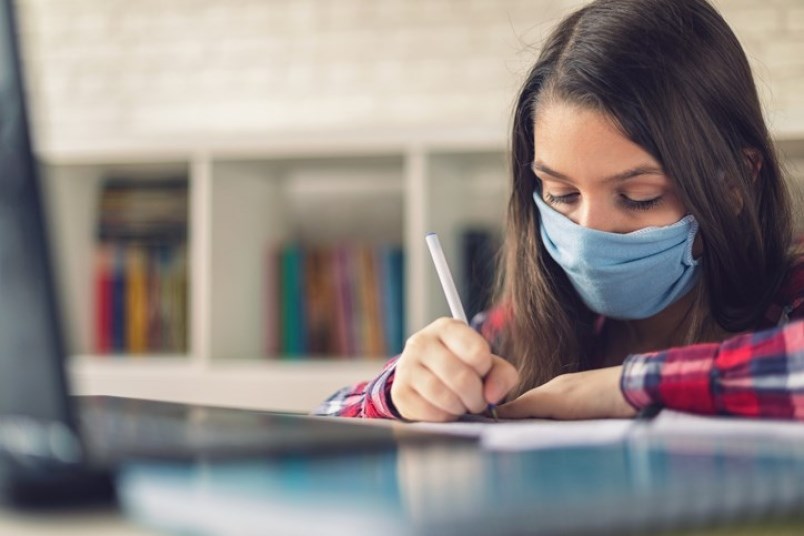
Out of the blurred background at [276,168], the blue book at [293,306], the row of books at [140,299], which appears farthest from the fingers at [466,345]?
the row of books at [140,299]

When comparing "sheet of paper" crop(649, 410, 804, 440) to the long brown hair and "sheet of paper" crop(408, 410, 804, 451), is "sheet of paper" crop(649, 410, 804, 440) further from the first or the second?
the long brown hair

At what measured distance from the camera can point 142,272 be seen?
243 centimetres

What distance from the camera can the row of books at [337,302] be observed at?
2287mm

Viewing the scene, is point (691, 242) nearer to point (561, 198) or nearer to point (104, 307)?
point (561, 198)

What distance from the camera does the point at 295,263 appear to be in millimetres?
2367

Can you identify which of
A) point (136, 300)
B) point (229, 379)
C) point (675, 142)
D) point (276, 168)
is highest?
point (276, 168)

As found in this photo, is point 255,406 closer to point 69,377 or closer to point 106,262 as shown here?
point 106,262

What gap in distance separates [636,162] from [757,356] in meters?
0.44

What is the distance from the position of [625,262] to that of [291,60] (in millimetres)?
1857

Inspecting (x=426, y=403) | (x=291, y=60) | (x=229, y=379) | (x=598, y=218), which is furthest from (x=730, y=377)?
(x=291, y=60)

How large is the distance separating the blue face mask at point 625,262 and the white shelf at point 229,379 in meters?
0.99

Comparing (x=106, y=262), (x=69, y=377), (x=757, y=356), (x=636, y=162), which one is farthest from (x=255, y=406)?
(x=69, y=377)

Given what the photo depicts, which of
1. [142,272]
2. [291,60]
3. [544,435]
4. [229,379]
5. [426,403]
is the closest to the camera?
[544,435]

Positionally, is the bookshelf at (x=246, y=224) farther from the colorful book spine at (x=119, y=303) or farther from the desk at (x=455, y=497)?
the desk at (x=455, y=497)
